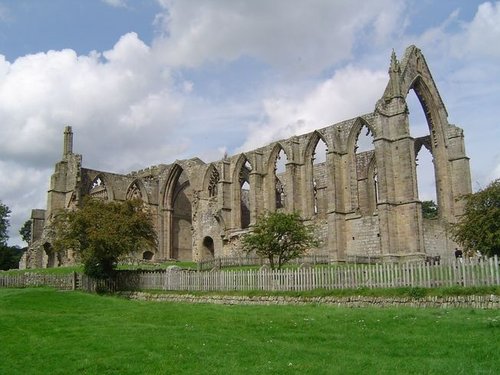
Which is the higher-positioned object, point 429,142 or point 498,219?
point 429,142

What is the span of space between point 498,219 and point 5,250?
58057 millimetres

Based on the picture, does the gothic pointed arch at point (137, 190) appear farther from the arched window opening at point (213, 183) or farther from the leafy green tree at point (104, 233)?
the leafy green tree at point (104, 233)

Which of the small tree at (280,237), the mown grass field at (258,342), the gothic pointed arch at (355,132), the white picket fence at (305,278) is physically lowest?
the mown grass field at (258,342)

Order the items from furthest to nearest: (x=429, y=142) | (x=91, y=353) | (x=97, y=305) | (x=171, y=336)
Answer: (x=429, y=142) < (x=97, y=305) < (x=171, y=336) < (x=91, y=353)

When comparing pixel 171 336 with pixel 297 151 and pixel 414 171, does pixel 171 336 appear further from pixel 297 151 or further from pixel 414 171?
pixel 297 151

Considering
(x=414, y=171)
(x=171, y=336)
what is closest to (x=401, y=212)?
(x=414, y=171)

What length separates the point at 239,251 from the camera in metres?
43.2

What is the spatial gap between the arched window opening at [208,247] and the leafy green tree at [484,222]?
3031cm

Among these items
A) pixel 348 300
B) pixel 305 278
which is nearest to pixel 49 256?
pixel 305 278

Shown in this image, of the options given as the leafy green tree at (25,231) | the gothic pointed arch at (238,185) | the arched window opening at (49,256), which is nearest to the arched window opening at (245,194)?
the gothic pointed arch at (238,185)

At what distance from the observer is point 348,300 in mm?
17734

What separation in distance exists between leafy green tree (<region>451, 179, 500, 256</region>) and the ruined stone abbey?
7.41 meters

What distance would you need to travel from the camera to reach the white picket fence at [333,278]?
614 inches

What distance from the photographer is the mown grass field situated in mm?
8742
